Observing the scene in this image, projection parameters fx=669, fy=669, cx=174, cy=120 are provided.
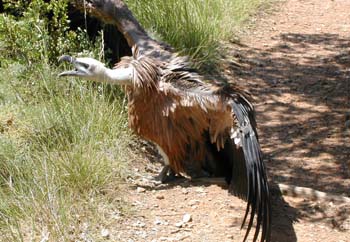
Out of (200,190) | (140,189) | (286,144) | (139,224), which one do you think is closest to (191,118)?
(200,190)

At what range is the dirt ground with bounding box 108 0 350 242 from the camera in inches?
174

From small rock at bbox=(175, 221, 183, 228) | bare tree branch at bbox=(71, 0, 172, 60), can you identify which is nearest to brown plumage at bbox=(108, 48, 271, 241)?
bare tree branch at bbox=(71, 0, 172, 60)

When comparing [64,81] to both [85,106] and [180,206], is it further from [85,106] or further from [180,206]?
[180,206]

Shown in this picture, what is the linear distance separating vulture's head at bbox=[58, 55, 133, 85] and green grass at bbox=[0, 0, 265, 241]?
0.29 metres

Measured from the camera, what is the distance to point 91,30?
6.46m

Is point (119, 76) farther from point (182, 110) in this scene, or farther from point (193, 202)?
point (193, 202)

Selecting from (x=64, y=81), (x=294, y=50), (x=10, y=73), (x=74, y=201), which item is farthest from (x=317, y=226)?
(x=294, y=50)

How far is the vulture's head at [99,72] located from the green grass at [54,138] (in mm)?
288

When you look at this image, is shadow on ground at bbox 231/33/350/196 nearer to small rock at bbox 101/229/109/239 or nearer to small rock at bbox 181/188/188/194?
small rock at bbox 181/188/188/194

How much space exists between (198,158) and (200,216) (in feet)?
2.11

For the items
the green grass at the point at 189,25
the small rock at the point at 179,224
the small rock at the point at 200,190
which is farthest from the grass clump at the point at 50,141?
the green grass at the point at 189,25

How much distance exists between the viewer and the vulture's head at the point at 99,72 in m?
4.90

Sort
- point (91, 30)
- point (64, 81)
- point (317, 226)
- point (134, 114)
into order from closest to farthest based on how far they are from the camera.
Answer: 1. point (317, 226)
2. point (134, 114)
3. point (64, 81)
4. point (91, 30)

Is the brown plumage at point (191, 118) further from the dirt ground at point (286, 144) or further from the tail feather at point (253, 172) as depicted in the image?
the dirt ground at point (286, 144)
